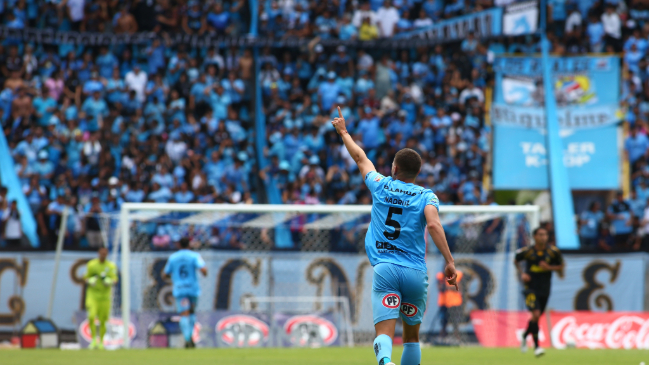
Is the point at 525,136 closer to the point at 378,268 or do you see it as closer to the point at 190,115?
the point at 190,115

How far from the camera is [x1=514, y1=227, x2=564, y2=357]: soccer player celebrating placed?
14.2 m

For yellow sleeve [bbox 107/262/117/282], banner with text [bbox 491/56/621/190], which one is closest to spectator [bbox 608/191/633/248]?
banner with text [bbox 491/56/621/190]

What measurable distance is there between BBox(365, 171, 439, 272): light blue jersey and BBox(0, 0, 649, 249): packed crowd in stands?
48.2ft

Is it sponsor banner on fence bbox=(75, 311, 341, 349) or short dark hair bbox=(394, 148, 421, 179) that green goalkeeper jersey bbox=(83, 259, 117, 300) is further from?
short dark hair bbox=(394, 148, 421, 179)

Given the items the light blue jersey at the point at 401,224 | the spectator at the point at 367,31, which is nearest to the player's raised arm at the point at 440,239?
the light blue jersey at the point at 401,224

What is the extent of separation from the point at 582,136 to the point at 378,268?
21.0 metres

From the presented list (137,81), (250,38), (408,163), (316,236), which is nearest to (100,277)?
(316,236)

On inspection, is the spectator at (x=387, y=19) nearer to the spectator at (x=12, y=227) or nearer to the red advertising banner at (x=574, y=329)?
the red advertising banner at (x=574, y=329)

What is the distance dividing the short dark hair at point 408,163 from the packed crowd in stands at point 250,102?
48.5 ft

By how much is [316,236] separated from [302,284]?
1.17 meters

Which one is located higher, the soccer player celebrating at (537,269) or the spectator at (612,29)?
the spectator at (612,29)

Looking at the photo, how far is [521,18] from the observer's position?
27094 millimetres

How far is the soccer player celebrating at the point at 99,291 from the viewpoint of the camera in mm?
17578

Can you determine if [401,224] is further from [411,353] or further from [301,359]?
[301,359]
